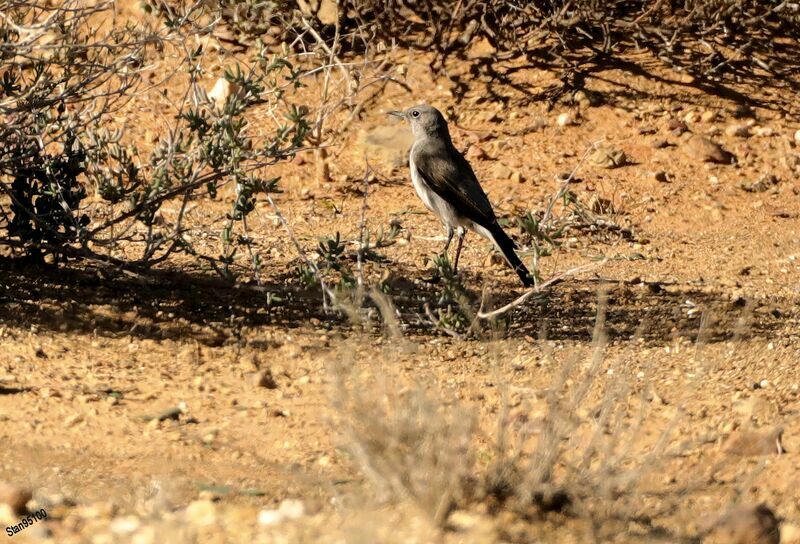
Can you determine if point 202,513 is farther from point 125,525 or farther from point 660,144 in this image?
point 660,144

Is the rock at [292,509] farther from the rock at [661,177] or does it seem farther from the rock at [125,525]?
the rock at [661,177]

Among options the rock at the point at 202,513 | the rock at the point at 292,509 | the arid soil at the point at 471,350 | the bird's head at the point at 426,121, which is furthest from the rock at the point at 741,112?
the rock at the point at 202,513

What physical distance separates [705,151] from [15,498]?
6.22 m

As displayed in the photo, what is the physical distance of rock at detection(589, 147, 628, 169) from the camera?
8328 mm

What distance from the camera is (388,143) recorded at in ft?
27.8

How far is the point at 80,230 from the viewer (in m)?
5.32

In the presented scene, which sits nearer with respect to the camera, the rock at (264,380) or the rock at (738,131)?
the rock at (264,380)

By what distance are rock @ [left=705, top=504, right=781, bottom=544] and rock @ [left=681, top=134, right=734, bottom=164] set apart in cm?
530

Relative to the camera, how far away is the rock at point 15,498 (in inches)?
135

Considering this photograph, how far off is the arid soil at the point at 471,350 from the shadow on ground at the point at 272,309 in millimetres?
16

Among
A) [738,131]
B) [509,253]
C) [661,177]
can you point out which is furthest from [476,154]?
[509,253]

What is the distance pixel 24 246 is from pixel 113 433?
171 cm

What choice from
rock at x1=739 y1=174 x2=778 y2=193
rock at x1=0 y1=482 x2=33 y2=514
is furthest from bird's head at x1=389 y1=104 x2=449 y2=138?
rock at x1=0 y1=482 x2=33 y2=514

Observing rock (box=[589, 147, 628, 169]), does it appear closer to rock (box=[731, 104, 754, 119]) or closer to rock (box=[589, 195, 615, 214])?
rock (box=[589, 195, 615, 214])
